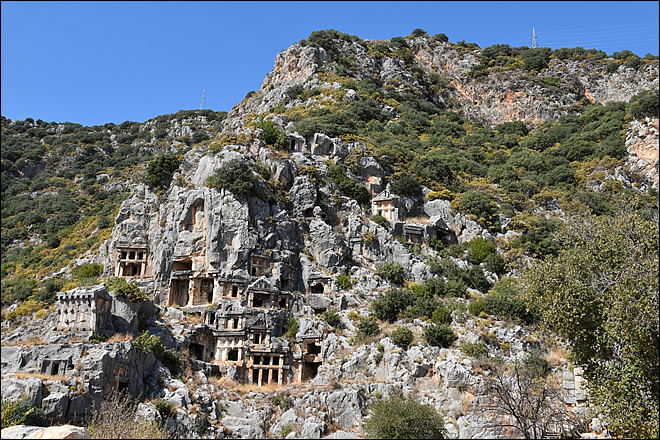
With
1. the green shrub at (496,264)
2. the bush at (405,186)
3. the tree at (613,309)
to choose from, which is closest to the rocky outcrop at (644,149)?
the green shrub at (496,264)

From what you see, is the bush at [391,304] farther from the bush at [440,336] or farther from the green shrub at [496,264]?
the green shrub at [496,264]

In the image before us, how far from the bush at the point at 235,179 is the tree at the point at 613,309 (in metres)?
30.3

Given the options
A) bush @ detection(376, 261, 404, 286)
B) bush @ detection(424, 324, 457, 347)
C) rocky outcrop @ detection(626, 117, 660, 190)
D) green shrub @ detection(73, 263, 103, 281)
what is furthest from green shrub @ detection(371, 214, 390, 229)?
rocky outcrop @ detection(626, 117, 660, 190)

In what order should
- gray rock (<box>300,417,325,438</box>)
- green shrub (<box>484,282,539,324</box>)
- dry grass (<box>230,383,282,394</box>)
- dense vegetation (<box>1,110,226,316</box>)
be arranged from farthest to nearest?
dense vegetation (<box>1,110,226,316</box>) < green shrub (<box>484,282,539,324</box>) < dry grass (<box>230,383,282,394</box>) < gray rock (<box>300,417,325,438</box>)

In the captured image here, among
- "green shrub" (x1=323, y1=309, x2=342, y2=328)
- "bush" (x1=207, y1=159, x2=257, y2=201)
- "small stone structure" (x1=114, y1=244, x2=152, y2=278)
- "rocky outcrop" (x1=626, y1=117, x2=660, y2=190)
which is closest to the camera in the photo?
"green shrub" (x1=323, y1=309, x2=342, y2=328)

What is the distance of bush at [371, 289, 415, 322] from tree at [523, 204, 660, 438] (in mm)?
17850

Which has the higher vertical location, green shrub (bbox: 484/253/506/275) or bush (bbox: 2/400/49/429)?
green shrub (bbox: 484/253/506/275)

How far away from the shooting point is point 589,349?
2406 centimetres

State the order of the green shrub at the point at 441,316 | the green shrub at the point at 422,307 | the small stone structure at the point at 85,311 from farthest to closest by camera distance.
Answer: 1. the green shrub at the point at 422,307
2. the green shrub at the point at 441,316
3. the small stone structure at the point at 85,311

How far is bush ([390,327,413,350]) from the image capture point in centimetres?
3953

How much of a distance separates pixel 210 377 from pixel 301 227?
727 inches

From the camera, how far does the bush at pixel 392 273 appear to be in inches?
1892

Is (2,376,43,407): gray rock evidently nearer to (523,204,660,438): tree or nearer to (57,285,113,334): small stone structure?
(57,285,113,334): small stone structure

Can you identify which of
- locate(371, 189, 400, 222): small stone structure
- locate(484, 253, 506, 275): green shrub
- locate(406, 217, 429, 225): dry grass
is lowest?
locate(484, 253, 506, 275): green shrub
